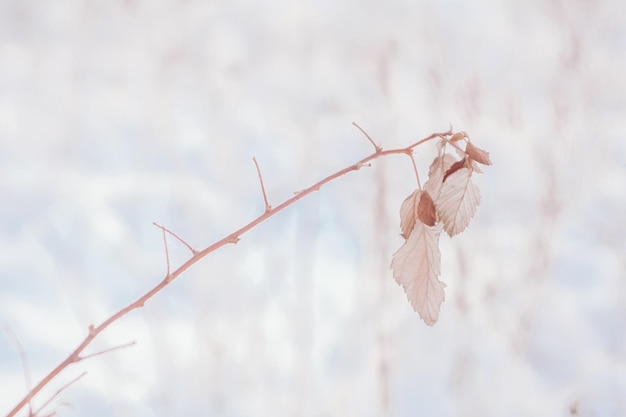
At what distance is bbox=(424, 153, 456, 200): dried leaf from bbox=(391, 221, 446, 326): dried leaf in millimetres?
28

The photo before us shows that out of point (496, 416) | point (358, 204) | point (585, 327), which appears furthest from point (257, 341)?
point (585, 327)

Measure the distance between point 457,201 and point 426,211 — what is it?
2 centimetres

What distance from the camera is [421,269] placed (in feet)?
1.35

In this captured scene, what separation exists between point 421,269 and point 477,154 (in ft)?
0.24

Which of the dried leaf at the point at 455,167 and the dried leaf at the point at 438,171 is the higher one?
the dried leaf at the point at 438,171

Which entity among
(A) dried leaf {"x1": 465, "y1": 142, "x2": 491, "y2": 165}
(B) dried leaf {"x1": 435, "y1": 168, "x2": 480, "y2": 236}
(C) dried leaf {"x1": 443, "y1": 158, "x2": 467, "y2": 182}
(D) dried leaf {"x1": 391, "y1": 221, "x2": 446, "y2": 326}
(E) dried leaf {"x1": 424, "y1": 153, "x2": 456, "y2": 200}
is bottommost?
(D) dried leaf {"x1": 391, "y1": 221, "x2": 446, "y2": 326}

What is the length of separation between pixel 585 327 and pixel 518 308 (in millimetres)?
104

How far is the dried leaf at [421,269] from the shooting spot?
1.33 ft

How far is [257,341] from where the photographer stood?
36.1 inches

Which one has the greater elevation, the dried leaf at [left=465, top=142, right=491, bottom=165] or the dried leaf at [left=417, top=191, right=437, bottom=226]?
the dried leaf at [left=465, top=142, right=491, bottom=165]

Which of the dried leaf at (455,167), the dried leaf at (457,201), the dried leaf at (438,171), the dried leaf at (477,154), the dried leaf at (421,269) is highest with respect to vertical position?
the dried leaf at (438,171)

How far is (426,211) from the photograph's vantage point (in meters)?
0.42

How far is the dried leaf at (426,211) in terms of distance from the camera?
1.36 feet

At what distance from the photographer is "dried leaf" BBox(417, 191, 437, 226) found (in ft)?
1.36
